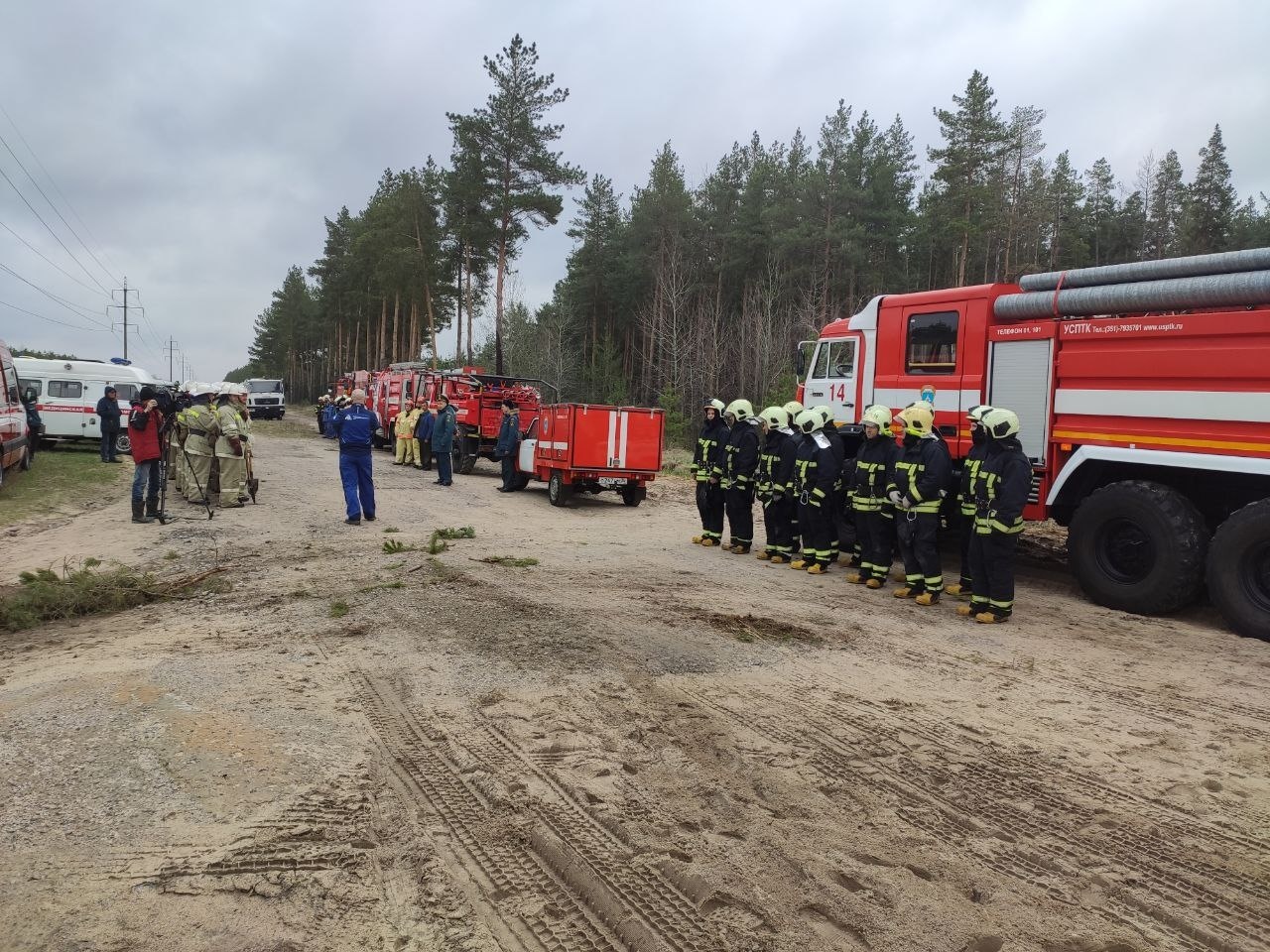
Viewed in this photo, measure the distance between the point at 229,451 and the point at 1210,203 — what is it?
46.1 m

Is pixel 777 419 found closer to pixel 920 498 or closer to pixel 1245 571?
pixel 920 498

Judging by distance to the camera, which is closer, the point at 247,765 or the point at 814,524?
the point at 247,765

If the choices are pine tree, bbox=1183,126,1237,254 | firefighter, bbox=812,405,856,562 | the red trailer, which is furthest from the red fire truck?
pine tree, bbox=1183,126,1237,254

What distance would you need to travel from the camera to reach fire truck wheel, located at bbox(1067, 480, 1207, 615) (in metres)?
7.34

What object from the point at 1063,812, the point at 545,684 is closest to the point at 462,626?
the point at 545,684

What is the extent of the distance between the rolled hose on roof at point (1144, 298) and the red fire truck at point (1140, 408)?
0.5 inches

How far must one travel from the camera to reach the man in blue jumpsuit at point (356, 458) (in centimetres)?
1150

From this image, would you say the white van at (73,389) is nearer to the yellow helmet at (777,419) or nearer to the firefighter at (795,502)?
the yellow helmet at (777,419)

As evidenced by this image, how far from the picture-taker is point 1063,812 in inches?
141

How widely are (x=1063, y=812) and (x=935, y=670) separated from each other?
2.11m

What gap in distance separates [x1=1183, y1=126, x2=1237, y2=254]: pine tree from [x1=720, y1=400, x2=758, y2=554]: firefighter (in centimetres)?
3803

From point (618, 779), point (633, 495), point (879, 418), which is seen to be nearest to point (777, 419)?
point (879, 418)

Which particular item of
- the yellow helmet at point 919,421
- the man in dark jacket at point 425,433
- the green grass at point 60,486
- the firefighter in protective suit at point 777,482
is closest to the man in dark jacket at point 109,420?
the green grass at point 60,486

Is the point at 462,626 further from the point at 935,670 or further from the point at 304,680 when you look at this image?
the point at 935,670
